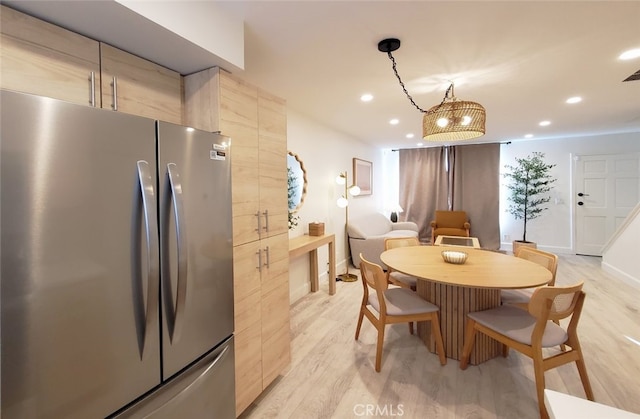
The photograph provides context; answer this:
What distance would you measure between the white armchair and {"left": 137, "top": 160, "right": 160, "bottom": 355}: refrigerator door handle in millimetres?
3443

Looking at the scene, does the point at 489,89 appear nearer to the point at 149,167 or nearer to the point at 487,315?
the point at 487,315

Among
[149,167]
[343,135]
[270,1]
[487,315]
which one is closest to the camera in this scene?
[149,167]

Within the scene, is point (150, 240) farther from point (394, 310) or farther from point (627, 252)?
point (627, 252)

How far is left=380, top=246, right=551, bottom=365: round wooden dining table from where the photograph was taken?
195 centimetres

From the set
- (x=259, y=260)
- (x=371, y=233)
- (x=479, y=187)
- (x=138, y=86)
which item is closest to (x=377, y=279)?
(x=259, y=260)

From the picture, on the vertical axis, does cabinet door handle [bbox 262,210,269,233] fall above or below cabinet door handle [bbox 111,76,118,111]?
below

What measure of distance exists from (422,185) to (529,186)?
2073 millimetres

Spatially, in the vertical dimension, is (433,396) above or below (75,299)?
below

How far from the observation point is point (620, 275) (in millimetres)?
3953

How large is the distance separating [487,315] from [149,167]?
2.26m

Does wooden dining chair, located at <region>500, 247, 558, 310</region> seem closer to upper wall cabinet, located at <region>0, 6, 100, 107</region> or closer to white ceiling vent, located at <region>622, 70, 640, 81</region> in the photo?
white ceiling vent, located at <region>622, 70, 640, 81</region>

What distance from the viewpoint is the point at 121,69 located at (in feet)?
4.30

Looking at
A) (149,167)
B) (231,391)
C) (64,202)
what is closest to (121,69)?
(149,167)

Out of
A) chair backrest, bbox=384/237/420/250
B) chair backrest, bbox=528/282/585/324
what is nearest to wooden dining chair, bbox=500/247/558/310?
chair backrest, bbox=528/282/585/324
